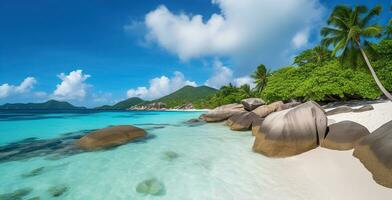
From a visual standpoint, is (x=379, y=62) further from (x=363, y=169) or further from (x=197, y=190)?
(x=197, y=190)

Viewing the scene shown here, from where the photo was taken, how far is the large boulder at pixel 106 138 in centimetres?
1009

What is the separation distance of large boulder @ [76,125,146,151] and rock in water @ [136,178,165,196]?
16.6ft

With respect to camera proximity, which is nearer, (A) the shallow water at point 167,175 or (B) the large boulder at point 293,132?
(A) the shallow water at point 167,175

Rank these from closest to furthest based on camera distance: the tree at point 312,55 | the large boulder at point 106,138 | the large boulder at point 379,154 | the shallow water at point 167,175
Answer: the large boulder at point 379,154 → the shallow water at point 167,175 → the large boulder at point 106,138 → the tree at point 312,55

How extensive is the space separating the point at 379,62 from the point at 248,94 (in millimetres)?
31657

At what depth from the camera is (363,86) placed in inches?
642

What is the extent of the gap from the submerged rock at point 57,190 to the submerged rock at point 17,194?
1.68 feet

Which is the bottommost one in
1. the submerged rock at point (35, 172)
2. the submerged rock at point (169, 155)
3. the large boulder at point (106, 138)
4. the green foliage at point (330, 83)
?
the submerged rock at point (35, 172)

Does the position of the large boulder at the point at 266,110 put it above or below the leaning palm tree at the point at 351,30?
below

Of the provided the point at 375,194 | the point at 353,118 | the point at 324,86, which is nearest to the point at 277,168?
the point at 375,194

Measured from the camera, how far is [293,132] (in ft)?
24.0

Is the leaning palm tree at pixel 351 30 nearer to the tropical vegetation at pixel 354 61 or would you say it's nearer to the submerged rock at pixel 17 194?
the tropical vegetation at pixel 354 61

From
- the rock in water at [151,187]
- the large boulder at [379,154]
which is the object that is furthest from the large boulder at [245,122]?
the rock in water at [151,187]

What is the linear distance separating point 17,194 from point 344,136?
370 inches
